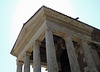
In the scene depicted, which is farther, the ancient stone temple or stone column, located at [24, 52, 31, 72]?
stone column, located at [24, 52, 31, 72]

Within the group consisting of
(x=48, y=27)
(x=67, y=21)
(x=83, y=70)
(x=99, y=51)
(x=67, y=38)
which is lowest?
(x=83, y=70)

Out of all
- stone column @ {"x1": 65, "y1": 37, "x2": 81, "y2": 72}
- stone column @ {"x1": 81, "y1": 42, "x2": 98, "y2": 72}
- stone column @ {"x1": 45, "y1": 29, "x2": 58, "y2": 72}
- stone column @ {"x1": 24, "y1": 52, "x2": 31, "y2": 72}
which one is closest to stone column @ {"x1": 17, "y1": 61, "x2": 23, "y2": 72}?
stone column @ {"x1": 24, "y1": 52, "x2": 31, "y2": 72}

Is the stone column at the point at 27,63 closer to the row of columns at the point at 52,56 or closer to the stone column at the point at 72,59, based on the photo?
the row of columns at the point at 52,56

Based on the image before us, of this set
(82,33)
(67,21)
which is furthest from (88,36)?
(67,21)

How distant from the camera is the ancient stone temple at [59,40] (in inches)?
434

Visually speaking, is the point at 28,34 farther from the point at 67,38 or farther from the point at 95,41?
the point at 95,41

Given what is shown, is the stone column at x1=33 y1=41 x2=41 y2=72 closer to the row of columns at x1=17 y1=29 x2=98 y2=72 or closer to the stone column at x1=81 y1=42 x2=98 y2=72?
the row of columns at x1=17 y1=29 x2=98 y2=72

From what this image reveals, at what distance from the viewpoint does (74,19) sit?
44.2ft

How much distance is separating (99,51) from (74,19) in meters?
5.07

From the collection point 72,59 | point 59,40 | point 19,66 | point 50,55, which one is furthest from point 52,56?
point 19,66

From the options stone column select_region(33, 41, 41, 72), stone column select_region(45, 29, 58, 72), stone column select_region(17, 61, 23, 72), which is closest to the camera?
stone column select_region(45, 29, 58, 72)

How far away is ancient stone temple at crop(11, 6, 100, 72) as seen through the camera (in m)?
11.0

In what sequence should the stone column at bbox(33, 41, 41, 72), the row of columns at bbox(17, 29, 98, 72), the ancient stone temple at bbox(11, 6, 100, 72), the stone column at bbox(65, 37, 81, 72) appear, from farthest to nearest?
the stone column at bbox(33, 41, 41, 72) → the ancient stone temple at bbox(11, 6, 100, 72) → the stone column at bbox(65, 37, 81, 72) → the row of columns at bbox(17, 29, 98, 72)

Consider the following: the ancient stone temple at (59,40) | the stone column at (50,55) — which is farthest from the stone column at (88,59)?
the stone column at (50,55)
